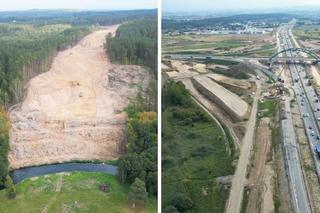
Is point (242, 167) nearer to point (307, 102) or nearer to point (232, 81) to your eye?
point (307, 102)

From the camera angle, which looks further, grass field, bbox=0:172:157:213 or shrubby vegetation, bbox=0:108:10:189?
shrubby vegetation, bbox=0:108:10:189

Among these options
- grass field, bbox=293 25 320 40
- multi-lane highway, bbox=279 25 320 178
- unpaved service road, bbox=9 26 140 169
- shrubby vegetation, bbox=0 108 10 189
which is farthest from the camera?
unpaved service road, bbox=9 26 140 169

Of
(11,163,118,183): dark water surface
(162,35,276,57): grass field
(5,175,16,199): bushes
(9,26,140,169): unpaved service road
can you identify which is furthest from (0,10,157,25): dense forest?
(5,175,16,199): bushes

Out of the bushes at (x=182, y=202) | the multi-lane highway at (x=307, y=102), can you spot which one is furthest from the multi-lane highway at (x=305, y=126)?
the bushes at (x=182, y=202)

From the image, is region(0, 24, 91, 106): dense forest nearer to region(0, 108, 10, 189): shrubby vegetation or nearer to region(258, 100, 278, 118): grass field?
region(0, 108, 10, 189): shrubby vegetation

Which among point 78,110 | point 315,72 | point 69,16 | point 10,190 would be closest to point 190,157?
point 315,72

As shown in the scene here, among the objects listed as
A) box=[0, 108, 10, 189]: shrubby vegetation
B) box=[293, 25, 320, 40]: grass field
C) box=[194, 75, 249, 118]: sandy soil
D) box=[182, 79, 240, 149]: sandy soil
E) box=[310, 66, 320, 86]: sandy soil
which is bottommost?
box=[0, 108, 10, 189]: shrubby vegetation

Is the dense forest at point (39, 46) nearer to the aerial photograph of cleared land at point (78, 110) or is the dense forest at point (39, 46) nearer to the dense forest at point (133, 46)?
the aerial photograph of cleared land at point (78, 110)

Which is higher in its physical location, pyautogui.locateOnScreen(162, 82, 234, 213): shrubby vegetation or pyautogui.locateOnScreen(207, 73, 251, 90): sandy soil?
pyautogui.locateOnScreen(207, 73, 251, 90): sandy soil
